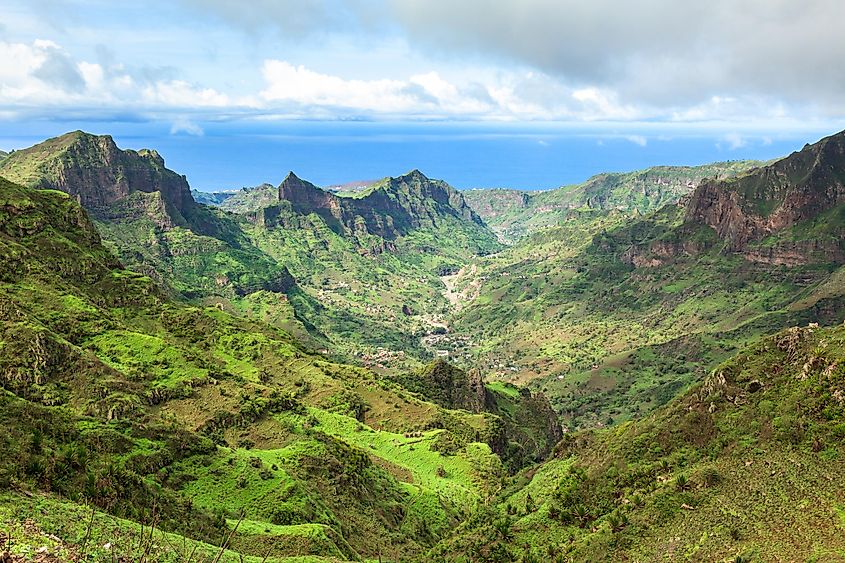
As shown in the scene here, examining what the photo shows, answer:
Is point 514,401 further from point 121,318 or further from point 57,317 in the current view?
point 57,317

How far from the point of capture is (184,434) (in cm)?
6362

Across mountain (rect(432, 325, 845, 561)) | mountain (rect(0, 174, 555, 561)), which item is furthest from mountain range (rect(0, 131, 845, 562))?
mountain (rect(0, 174, 555, 561))

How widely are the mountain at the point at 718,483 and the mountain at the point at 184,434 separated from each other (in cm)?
1664

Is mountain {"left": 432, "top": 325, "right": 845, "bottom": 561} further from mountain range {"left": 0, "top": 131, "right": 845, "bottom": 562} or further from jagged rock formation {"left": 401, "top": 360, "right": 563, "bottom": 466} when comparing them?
jagged rock formation {"left": 401, "top": 360, "right": 563, "bottom": 466}

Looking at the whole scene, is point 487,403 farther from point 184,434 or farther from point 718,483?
point 718,483

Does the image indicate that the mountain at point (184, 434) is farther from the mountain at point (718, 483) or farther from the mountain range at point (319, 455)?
the mountain at point (718, 483)

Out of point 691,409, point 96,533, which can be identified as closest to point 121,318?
point 96,533

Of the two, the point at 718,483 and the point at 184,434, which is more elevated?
the point at 718,483

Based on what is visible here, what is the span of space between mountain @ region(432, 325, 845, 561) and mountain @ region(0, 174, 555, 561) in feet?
54.6

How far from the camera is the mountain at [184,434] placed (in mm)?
38938

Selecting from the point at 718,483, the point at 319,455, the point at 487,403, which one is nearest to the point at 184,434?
the point at 319,455

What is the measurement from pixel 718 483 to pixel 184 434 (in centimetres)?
5227

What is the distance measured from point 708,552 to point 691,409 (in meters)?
22.4

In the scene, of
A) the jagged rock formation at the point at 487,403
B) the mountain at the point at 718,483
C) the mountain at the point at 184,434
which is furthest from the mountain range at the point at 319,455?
the jagged rock formation at the point at 487,403
